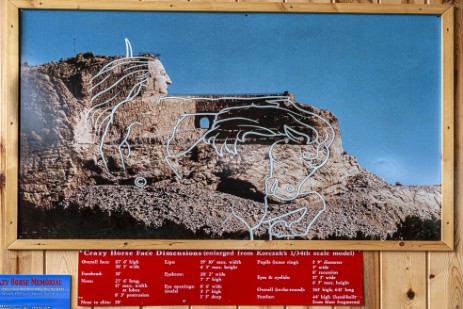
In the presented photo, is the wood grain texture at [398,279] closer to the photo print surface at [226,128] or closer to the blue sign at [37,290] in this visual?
the photo print surface at [226,128]

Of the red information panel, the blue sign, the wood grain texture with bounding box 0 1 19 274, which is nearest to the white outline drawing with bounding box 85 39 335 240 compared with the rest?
the red information panel

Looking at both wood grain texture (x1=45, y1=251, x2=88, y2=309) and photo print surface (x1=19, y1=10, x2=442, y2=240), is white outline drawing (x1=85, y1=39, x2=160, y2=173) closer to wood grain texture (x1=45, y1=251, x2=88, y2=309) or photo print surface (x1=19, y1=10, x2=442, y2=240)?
photo print surface (x1=19, y1=10, x2=442, y2=240)

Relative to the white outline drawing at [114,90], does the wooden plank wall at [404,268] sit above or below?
below

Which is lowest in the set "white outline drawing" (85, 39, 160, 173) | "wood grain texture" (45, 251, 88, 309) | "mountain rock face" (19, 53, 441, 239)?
"wood grain texture" (45, 251, 88, 309)

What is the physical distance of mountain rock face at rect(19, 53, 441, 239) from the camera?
1.60m

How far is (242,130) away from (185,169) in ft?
0.84

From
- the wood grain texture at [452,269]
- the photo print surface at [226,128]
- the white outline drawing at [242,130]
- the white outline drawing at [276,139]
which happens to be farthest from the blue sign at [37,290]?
the wood grain texture at [452,269]

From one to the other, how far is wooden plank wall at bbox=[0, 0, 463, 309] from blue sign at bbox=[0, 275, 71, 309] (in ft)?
0.07

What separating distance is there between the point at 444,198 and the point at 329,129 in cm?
50

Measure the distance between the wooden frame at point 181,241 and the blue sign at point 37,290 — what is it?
116 millimetres

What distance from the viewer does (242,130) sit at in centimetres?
162

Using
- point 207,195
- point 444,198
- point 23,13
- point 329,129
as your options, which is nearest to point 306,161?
point 329,129

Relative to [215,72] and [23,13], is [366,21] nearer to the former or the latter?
[215,72]

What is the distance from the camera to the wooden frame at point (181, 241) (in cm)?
159
